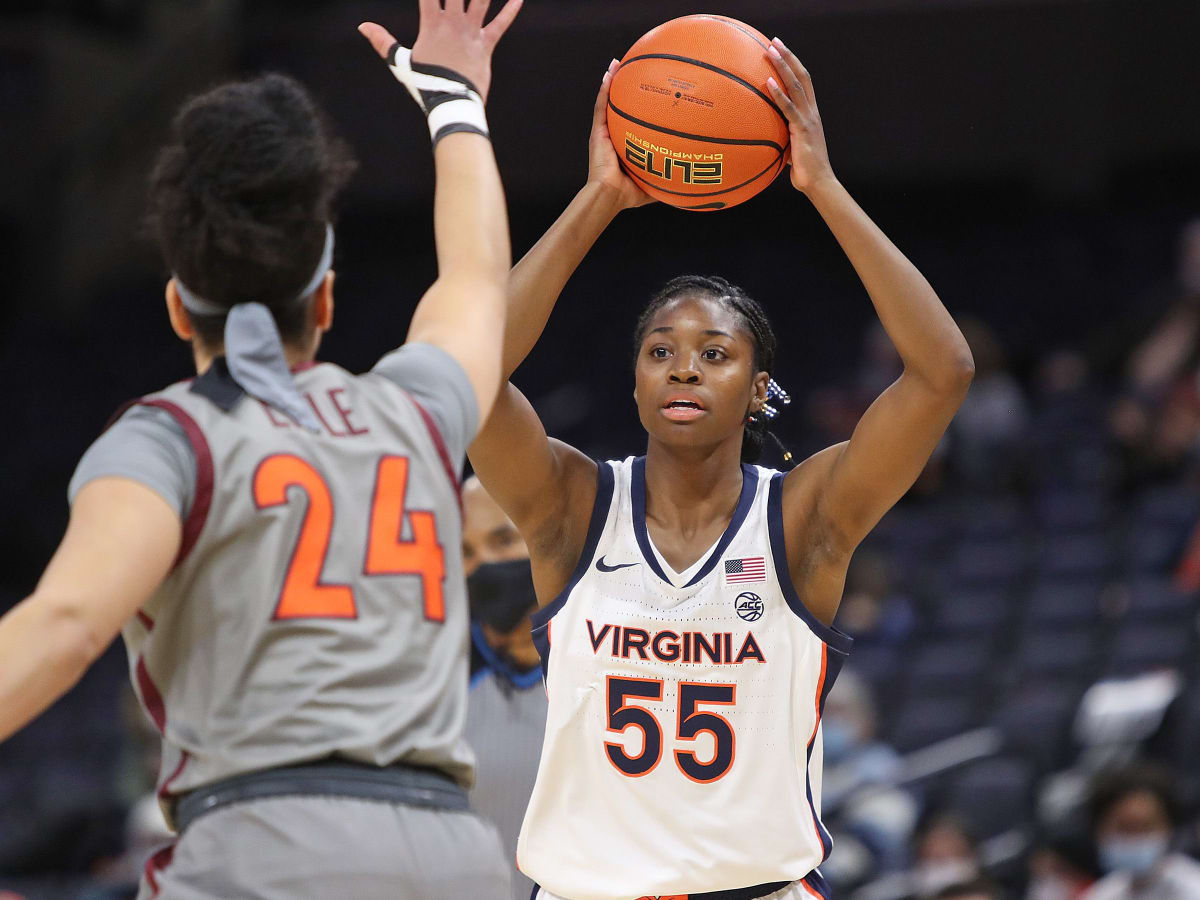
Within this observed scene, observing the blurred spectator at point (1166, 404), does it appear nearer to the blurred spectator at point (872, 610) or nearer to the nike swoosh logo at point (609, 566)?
the blurred spectator at point (872, 610)

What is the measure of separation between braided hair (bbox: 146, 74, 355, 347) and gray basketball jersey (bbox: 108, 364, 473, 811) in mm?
140

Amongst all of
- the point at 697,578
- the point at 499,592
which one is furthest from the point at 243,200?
the point at 499,592

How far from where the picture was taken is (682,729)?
362 centimetres

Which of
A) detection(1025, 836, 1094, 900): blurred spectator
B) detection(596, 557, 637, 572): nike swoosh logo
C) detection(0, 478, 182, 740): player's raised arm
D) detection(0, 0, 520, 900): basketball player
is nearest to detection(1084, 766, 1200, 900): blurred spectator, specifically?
detection(1025, 836, 1094, 900): blurred spectator

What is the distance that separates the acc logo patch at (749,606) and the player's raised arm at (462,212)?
1.31 meters

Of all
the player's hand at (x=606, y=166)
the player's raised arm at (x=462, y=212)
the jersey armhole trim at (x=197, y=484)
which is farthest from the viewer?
the player's hand at (x=606, y=166)

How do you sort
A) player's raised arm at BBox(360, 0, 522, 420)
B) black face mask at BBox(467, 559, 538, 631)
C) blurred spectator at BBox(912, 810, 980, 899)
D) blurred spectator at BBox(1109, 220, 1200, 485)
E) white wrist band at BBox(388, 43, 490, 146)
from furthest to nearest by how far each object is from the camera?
blurred spectator at BBox(1109, 220, 1200, 485) < blurred spectator at BBox(912, 810, 980, 899) < black face mask at BBox(467, 559, 538, 631) < white wrist band at BBox(388, 43, 490, 146) < player's raised arm at BBox(360, 0, 522, 420)

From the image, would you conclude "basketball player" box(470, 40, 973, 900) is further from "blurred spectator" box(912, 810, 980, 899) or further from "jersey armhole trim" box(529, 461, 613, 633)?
"blurred spectator" box(912, 810, 980, 899)

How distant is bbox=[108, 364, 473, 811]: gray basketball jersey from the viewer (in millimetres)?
2143

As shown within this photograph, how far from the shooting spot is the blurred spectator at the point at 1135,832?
609 centimetres

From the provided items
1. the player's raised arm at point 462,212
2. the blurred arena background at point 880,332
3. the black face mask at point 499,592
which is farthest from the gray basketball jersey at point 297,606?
the blurred arena background at point 880,332

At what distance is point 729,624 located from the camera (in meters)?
3.66

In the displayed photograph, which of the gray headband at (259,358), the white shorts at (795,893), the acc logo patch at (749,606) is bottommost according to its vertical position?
the white shorts at (795,893)

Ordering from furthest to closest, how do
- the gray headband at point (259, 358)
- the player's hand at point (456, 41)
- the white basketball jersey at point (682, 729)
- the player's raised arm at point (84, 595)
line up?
1. the white basketball jersey at point (682, 729)
2. the player's hand at point (456, 41)
3. the gray headband at point (259, 358)
4. the player's raised arm at point (84, 595)
